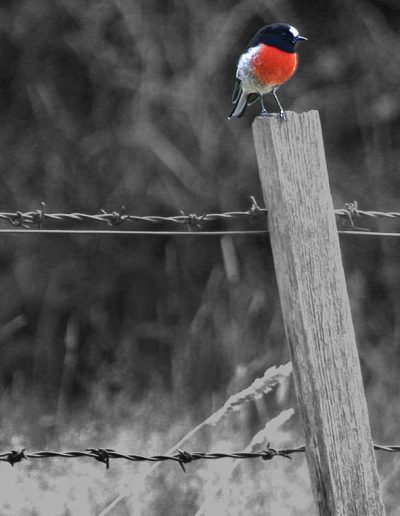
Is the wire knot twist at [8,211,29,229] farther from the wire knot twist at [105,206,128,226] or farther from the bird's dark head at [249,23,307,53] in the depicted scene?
the bird's dark head at [249,23,307,53]

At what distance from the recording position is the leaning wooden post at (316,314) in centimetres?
183

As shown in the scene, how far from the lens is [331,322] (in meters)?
1.87

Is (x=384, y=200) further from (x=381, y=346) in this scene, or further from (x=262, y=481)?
(x=262, y=481)

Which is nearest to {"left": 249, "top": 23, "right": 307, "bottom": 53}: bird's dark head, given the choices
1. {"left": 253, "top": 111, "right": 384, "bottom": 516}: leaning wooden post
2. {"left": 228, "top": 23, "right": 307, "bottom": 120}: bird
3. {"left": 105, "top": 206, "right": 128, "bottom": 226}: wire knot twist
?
{"left": 228, "top": 23, "right": 307, "bottom": 120}: bird

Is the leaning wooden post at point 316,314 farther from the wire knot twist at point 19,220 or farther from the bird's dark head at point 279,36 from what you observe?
the wire knot twist at point 19,220

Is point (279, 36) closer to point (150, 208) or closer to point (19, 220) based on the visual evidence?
point (19, 220)

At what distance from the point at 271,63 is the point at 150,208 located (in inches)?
93.4

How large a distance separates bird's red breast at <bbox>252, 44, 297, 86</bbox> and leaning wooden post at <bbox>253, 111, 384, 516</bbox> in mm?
323

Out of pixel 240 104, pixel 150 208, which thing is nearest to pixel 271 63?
pixel 240 104

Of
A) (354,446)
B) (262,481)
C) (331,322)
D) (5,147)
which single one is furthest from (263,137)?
(5,147)

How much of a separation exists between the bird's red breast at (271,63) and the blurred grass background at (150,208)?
88.9 inches

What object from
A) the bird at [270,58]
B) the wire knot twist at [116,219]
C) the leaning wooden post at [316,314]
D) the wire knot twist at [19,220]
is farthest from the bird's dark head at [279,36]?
the wire knot twist at [19,220]

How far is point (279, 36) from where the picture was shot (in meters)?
2.16

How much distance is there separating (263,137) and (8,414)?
2.67 m
